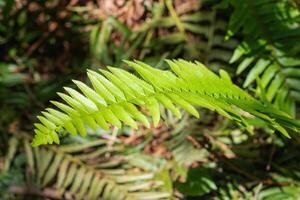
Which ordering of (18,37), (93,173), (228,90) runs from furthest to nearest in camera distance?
(18,37) → (93,173) → (228,90)

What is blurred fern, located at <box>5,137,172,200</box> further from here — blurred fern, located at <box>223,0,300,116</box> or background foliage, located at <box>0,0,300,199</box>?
blurred fern, located at <box>223,0,300,116</box>

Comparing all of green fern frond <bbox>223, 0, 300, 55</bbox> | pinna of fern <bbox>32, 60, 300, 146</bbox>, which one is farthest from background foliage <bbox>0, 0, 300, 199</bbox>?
pinna of fern <bbox>32, 60, 300, 146</bbox>

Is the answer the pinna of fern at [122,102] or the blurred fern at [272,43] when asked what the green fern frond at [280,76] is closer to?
the blurred fern at [272,43]

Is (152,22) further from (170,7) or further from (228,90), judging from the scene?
(228,90)

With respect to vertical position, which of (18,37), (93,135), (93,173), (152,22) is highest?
(152,22)

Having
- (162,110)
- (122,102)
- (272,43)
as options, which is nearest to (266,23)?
(272,43)

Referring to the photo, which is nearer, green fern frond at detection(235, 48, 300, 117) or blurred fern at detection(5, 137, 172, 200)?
green fern frond at detection(235, 48, 300, 117)

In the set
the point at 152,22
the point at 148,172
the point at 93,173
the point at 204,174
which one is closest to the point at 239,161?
the point at 204,174
